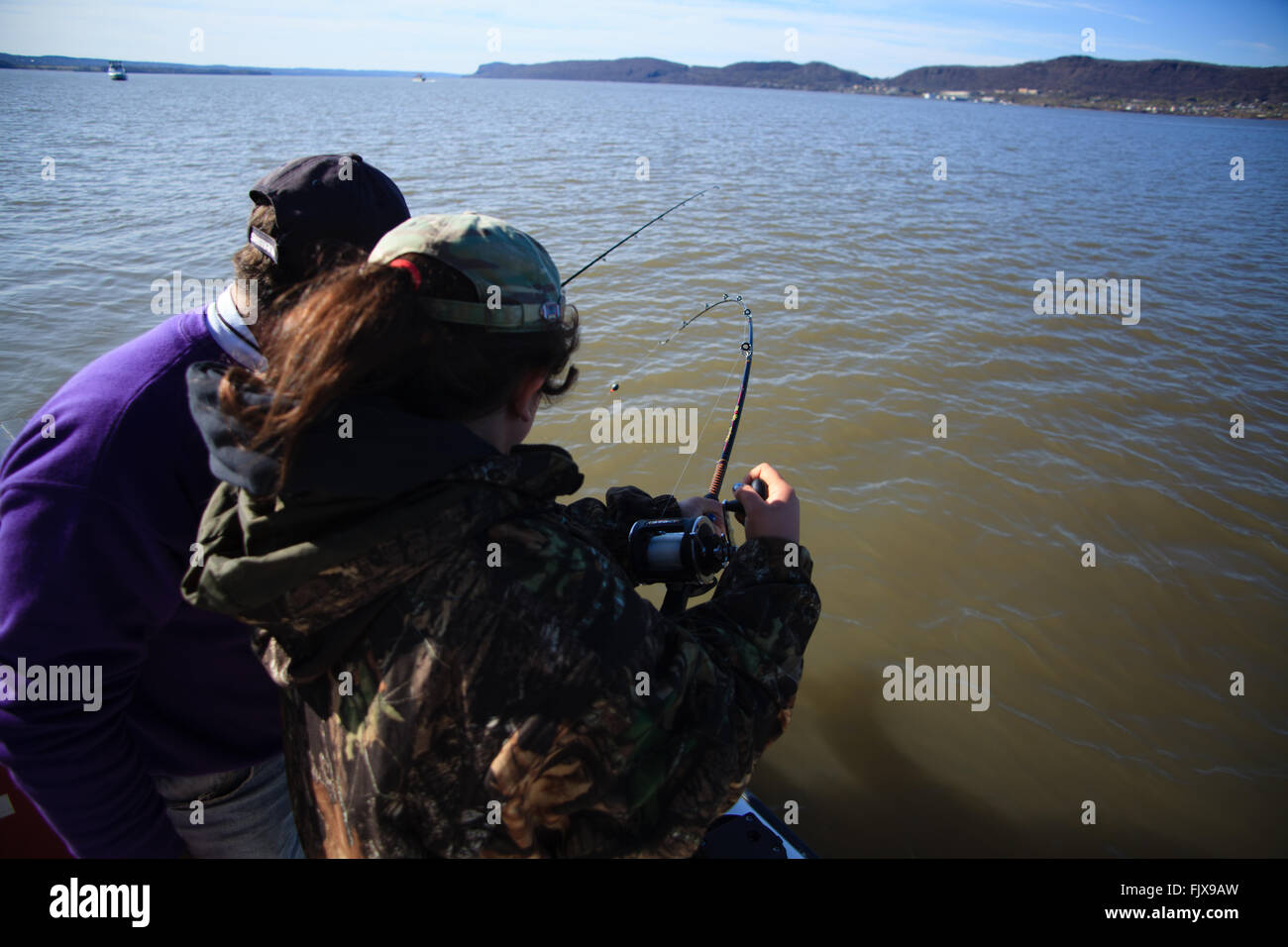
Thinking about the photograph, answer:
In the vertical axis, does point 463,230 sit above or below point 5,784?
above

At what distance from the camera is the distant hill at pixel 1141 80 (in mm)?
87375

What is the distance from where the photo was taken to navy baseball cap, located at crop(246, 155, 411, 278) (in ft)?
5.31

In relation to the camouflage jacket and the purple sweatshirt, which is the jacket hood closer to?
the camouflage jacket

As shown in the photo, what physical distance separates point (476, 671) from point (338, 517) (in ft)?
1.01

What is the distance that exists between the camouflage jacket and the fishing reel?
63 cm

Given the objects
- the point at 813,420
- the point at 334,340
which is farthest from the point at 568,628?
the point at 813,420

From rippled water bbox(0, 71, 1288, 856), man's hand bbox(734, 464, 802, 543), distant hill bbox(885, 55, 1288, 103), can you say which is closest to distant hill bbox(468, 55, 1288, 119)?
distant hill bbox(885, 55, 1288, 103)

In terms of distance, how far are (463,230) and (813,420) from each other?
20.5ft

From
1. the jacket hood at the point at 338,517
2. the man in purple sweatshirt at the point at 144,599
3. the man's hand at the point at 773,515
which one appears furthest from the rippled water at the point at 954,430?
the jacket hood at the point at 338,517

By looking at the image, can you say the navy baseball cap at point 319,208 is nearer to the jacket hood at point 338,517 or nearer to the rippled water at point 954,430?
the jacket hood at point 338,517
